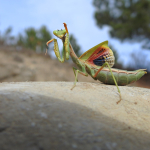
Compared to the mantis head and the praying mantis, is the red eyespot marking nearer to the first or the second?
the praying mantis

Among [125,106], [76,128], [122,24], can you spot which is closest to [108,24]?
[122,24]

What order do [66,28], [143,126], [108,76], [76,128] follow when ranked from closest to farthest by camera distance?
[76,128] → [143,126] → [66,28] → [108,76]

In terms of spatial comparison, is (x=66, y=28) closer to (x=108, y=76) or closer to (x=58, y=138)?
(x=108, y=76)

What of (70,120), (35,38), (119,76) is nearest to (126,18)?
(35,38)

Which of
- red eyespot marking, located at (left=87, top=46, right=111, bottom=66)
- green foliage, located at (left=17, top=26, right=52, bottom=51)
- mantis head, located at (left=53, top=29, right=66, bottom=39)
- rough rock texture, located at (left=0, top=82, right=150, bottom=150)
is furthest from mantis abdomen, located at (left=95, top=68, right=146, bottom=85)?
green foliage, located at (left=17, top=26, right=52, bottom=51)

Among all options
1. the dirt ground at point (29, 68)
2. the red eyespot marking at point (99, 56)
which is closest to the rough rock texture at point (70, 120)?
the red eyespot marking at point (99, 56)

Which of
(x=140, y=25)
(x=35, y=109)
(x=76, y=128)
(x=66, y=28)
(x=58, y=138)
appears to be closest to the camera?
(x=58, y=138)

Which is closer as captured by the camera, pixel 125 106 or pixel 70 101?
pixel 70 101
